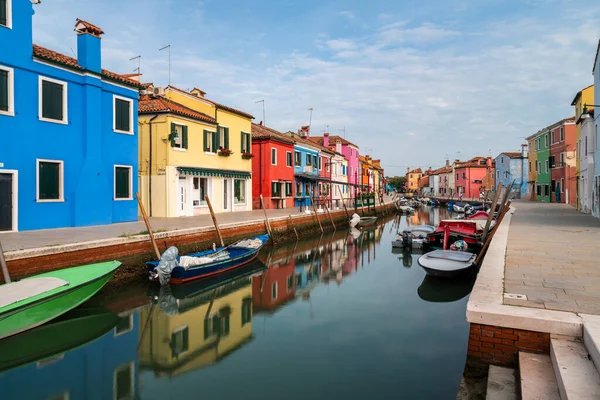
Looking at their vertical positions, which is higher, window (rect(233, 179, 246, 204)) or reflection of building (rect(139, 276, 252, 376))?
window (rect(233, 179, 246, 204))

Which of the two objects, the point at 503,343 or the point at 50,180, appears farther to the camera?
the point at 50,180

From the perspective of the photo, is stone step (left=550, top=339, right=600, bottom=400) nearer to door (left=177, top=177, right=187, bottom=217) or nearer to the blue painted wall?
door (left=177, top=177, right=187, bottom=217)

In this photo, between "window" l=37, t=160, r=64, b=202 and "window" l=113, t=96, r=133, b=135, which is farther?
"window" l=113, t=96, r=133, b=135

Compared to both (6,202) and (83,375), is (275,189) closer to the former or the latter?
(6,202)

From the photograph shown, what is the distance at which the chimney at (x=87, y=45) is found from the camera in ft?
48.1

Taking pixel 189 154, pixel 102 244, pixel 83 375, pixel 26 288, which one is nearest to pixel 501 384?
pixel 83 375

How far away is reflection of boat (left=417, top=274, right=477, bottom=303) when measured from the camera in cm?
1052

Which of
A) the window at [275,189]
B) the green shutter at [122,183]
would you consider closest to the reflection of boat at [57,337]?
the green shutter at [122,183]

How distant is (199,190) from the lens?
2142 cm

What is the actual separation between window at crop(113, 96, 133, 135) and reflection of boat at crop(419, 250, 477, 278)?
1248cm

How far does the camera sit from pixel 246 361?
6.75 metres

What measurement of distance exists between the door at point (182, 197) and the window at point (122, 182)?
3145mm

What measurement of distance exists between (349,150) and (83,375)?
42082 mm

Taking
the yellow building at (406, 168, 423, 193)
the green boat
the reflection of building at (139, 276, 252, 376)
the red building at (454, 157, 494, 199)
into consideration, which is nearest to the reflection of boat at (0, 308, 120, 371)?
the green boat
